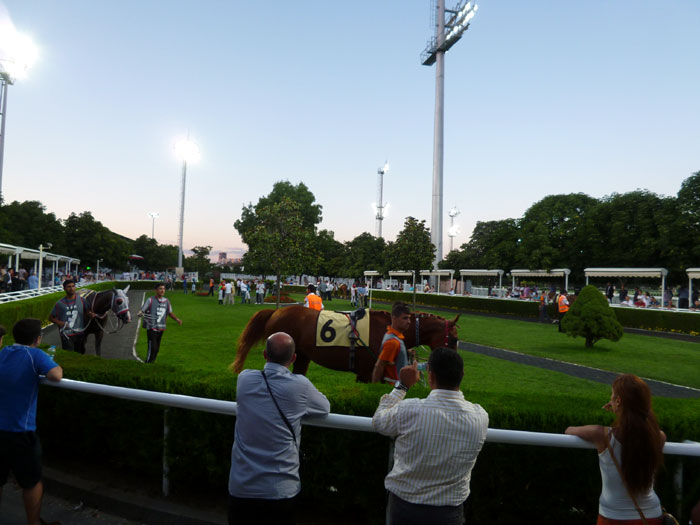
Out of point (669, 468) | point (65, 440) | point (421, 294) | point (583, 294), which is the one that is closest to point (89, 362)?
point (65, 440)

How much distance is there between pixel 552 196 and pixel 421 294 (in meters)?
26.3

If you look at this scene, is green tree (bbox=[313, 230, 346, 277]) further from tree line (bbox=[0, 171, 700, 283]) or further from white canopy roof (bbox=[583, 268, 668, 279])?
white canopy roof (bbox=[583, 268, 668, 279])

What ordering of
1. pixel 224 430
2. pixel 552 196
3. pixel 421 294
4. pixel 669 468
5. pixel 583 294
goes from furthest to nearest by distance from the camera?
pixel 552 196
pixel 421 294
pixel 583 294
pixel 224 430
pixel 669 468

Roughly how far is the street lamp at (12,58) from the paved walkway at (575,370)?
2449 centimetres

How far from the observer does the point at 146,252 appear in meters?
92.1

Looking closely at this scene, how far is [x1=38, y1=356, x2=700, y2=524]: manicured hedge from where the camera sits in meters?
3.01

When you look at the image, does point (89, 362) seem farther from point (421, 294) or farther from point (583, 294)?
point (421, 294)

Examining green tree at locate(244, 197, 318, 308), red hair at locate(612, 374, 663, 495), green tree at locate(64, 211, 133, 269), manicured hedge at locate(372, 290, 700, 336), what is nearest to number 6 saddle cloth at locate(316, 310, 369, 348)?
red hair at locate(612, 374, 663, 495)

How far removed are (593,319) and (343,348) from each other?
34.3 feet

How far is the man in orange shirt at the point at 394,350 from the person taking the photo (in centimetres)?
446

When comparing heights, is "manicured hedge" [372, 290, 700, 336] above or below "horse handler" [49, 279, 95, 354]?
below

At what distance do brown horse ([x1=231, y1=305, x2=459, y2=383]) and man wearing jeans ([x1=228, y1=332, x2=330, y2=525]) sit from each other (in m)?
3.36

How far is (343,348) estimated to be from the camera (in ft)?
19.5

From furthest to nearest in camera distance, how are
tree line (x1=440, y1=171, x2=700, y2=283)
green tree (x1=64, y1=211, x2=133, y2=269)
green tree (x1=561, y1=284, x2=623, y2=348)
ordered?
green tree (x1=64, y1=211, x2=133, y2=269)
tree line (x1=440, y1=171, x2=700, y2=283)
green tree (x1=561, y1=284, x2=623, y2=348)
